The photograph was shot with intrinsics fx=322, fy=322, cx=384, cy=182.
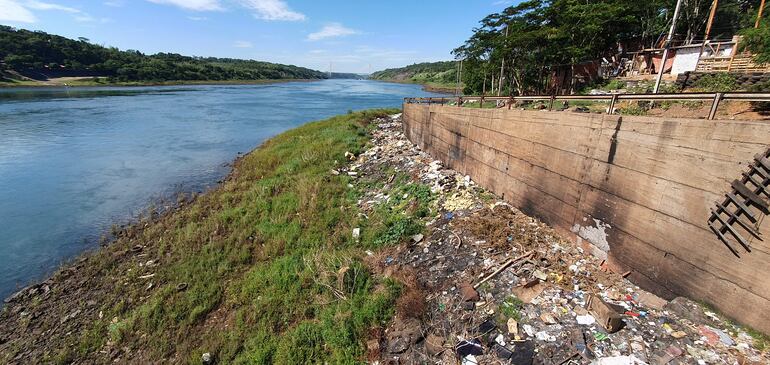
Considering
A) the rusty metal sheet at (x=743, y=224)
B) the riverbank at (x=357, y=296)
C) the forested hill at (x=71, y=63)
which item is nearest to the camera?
the rusty metal sheet at (x=743, y=224)

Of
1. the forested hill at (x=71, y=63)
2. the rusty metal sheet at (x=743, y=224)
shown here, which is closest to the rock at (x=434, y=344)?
the rusty metal sheet at (x=743, y=224)

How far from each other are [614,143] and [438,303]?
147 inches

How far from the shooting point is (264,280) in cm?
657

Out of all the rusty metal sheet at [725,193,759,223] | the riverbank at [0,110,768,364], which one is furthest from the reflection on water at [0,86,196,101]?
the rusty metal sheet at [725,193,759,223]

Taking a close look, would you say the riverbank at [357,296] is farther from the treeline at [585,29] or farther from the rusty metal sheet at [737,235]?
the treeline at [585,29]

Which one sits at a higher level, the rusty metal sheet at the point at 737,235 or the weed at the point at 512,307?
the rusty metal sheet at the point at 737,235

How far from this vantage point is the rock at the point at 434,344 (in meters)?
4.38

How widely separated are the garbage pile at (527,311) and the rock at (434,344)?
14mm

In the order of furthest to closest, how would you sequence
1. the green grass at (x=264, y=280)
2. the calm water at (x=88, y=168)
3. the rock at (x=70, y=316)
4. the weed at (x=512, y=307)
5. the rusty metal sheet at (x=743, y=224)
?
the calm water at (x=88, y=168)
the rock at (x=70, y=316)
the green grass at (x=264, y=280)
the weed at (x=512, y=307)
the rusty metal sheet at (x=743, y=224)

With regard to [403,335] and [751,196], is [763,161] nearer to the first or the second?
[751,196]

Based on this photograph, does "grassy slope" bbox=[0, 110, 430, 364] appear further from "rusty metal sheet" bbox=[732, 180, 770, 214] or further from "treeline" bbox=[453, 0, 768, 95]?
"treeline" bbox=[453, 0, 768, 95]

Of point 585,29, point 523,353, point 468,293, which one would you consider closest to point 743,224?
point 523,353

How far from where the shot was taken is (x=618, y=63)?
24.3m

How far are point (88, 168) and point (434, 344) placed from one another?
19250mm
